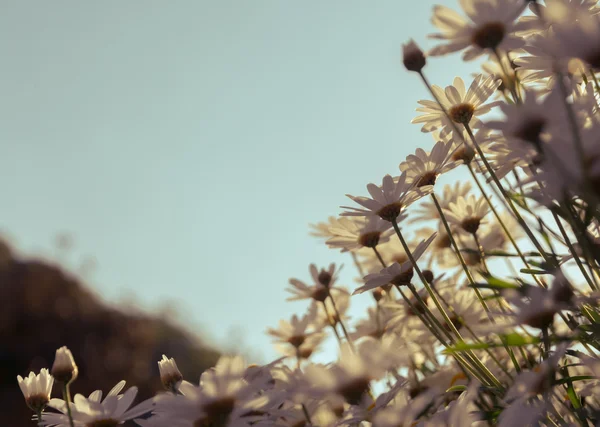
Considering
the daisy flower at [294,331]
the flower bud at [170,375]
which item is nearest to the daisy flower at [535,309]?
the flower bud at [170,375]

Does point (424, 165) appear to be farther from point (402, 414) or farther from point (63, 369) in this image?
point (63, 369)

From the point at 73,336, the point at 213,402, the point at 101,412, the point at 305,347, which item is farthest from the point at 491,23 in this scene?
the point at 73,336

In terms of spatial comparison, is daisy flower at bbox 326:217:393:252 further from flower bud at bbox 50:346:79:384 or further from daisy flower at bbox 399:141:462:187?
flower bud at bbox 50:346:79:384

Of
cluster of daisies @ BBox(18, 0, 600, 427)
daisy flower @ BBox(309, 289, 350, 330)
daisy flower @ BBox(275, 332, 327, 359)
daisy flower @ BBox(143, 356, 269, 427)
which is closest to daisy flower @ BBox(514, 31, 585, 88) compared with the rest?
cluster of daisies @ BBox(18, 0, 600, 427)

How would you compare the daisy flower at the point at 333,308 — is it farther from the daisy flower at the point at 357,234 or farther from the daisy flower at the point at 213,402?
the daisy flower at the point at 213,402

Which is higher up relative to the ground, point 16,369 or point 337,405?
point 16,369

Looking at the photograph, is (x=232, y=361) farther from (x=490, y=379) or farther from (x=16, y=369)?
(x=16, y=369)

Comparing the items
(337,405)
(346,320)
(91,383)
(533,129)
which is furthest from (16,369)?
(533,129)
